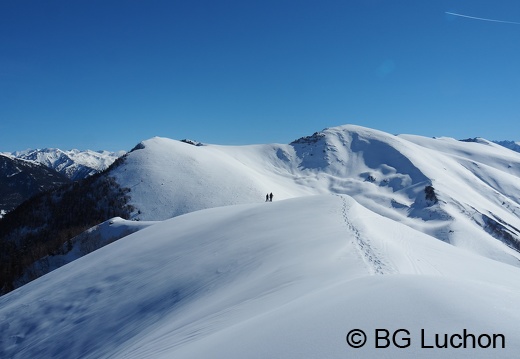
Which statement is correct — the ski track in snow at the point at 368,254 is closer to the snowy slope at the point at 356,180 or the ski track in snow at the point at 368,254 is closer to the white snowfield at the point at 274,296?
the white snowfield at the point at 274,296

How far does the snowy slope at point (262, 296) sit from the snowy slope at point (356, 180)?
46.8m

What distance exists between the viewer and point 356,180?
126000 millimetres

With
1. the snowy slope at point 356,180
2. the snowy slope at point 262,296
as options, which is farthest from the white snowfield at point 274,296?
the snowy slope at point 356,180

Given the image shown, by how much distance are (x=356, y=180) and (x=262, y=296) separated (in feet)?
403

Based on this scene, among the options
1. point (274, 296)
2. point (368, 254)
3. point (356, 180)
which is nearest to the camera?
point (274, 296)

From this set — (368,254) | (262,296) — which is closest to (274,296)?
(262,296)

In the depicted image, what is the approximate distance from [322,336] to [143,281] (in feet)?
41.5

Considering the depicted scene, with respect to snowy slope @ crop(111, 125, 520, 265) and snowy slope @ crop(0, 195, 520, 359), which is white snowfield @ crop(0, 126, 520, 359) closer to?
snowy slope @ crop(0, 195, 520, 359)

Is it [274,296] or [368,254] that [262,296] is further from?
[368,254]

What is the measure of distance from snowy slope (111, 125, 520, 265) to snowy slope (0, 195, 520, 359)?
46.8m

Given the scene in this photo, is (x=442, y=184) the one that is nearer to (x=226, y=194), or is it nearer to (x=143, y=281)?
(x=226, y=194)

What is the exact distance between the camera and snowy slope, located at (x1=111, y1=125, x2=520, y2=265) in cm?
7112

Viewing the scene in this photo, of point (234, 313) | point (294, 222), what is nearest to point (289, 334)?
point (234, 313)

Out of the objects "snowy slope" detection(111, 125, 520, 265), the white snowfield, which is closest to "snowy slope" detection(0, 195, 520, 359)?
the white snowfield
